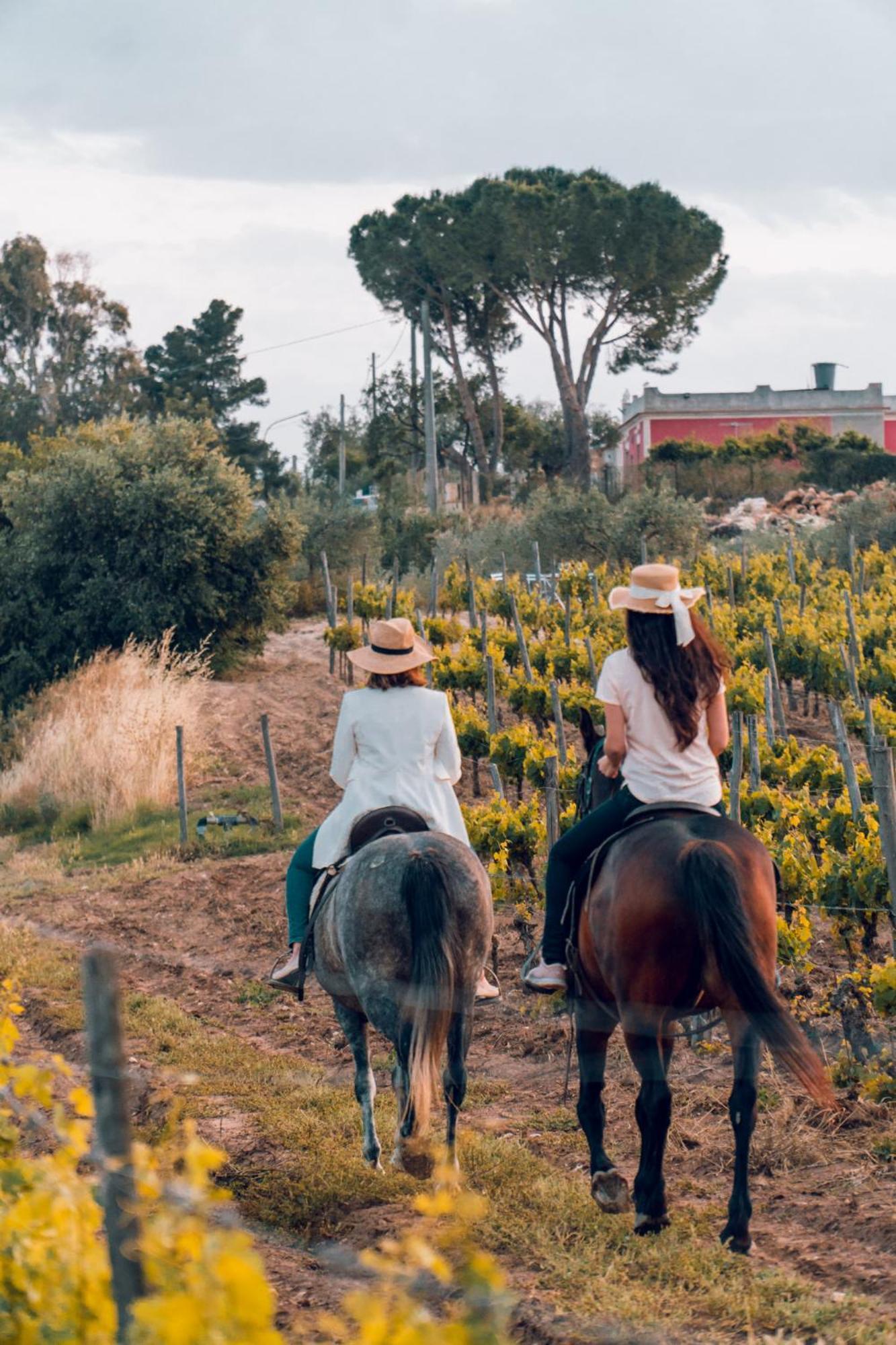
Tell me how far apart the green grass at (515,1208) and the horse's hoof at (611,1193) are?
0.06 metres

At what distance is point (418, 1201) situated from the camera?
200 cm

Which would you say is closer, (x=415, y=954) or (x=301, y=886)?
(x=415, y=954)

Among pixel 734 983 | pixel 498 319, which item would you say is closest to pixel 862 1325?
pixel 734 983

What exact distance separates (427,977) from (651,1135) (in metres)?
1.03

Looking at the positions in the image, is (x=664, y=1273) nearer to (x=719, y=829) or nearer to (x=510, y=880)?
(x=719, y=829)

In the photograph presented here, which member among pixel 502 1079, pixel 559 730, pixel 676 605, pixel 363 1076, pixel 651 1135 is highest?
pixel 676 605

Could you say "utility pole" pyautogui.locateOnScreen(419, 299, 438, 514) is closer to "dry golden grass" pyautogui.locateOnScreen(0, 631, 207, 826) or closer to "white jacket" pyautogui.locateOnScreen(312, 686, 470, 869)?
"dry golden grass" pyautogui.locateOnScreen(0, 631, 207, 826)

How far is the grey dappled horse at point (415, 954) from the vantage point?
5551 mm

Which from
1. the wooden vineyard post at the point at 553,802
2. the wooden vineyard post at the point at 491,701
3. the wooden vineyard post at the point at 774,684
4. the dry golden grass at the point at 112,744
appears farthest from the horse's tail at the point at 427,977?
the dry golden grass at the point at 112,744

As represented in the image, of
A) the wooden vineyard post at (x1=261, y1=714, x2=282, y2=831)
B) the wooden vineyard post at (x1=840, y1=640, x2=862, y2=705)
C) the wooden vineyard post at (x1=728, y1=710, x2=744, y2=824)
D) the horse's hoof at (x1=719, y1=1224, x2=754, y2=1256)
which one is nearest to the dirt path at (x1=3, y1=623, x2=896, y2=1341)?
the horse's hoof at (x1=719, y1=1224, x2=754, y2=1256)

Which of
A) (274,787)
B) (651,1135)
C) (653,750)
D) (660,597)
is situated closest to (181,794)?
(274,787)

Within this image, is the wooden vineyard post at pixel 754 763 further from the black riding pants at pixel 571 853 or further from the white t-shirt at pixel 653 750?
the white t-shirt at pixel 653 750

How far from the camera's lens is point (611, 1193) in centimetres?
525

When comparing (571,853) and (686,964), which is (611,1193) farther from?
(571,853)
